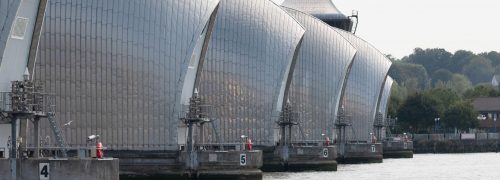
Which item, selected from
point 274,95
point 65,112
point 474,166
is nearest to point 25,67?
point 65,112

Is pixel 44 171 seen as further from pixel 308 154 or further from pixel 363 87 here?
pixel 363 87

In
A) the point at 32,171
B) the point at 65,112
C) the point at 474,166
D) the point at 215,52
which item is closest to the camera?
the point at 32,171

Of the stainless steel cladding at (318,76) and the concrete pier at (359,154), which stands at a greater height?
the stainless steel cladding at (318,76)

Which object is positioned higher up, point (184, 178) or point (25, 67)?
point (25, 67)

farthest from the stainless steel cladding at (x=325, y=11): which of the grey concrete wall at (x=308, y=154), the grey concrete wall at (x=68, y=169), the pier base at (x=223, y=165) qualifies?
the grey concrete wall at (x=68, y=169)

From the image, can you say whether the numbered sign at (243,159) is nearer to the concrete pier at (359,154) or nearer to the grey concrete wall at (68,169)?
the grey concrete wall at (68,169)

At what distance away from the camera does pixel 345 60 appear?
461ft

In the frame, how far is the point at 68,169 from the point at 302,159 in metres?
53.4

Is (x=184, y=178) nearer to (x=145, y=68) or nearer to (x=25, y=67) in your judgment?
(x=145, y=68)

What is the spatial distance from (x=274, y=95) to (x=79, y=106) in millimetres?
30719

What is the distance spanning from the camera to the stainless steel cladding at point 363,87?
149000 millimetres

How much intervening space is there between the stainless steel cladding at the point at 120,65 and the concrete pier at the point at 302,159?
22061 mm

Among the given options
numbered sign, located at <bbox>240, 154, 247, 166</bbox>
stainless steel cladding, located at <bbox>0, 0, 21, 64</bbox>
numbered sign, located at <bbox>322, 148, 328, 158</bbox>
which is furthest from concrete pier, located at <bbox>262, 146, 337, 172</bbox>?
stainless steel cladding, located at <bbox>0, 0, 21, 64</bbox>

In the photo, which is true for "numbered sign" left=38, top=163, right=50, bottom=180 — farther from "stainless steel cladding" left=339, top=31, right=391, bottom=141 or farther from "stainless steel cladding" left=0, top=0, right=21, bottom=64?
"stainless steel cladding" left=339, top=31, right=391, bottom=141
